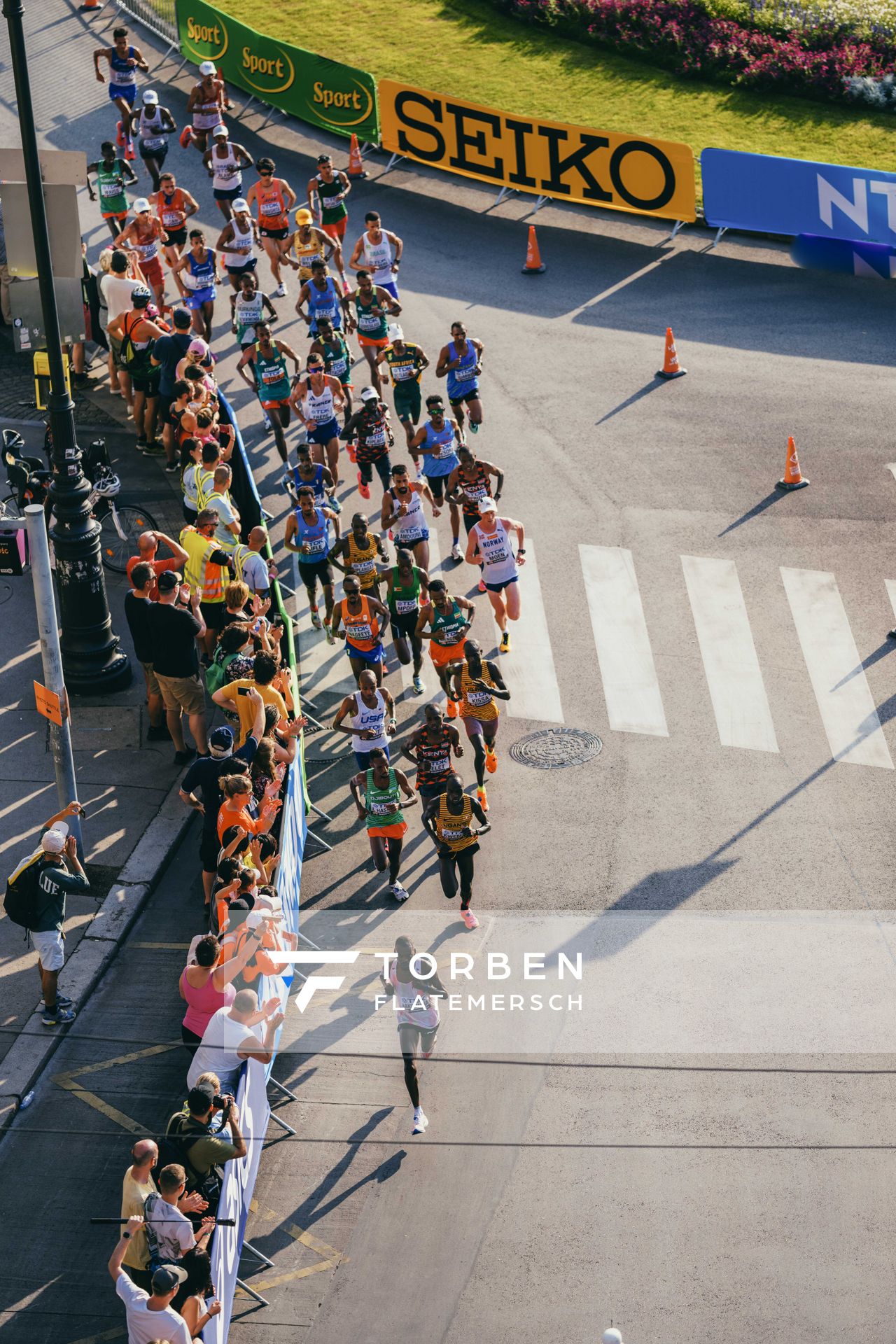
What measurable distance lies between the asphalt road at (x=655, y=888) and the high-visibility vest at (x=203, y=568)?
1810 millimetres

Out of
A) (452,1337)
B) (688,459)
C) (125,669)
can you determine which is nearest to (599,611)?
(688,459)

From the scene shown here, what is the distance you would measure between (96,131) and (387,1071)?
74.6 feet

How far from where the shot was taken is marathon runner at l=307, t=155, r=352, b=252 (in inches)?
1032

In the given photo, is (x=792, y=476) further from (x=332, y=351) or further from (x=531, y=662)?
(x=332, y=351)

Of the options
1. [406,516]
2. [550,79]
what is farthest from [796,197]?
[406,516]

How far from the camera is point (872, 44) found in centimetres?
3297

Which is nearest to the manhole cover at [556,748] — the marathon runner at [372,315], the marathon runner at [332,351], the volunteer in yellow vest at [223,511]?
the volunteer in yellow vest at [223,511]

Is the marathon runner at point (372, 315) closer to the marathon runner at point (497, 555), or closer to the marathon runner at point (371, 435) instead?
the marathon runner at point (371, 435)

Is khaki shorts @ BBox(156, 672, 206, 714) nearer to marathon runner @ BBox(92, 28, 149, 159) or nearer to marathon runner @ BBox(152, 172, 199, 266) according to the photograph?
marathon runner @ BBox(152, 172, 199, 266)

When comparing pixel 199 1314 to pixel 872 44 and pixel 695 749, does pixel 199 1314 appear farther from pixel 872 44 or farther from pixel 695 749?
pixel 872 44

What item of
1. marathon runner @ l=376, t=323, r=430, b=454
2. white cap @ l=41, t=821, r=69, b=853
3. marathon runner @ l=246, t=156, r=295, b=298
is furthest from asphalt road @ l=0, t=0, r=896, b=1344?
marathon runner @ l=246, t=156, r=295, b=298

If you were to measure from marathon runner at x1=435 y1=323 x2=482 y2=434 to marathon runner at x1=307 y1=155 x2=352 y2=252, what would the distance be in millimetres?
4743

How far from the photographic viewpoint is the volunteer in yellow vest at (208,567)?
1769cm

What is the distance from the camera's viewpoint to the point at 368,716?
16.3 metres
